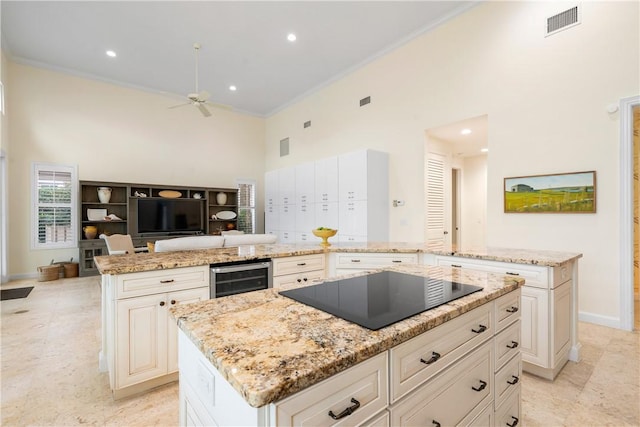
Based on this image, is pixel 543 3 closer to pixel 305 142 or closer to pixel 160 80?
pixel 305 142

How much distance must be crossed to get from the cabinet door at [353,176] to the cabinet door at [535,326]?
301 centimetres

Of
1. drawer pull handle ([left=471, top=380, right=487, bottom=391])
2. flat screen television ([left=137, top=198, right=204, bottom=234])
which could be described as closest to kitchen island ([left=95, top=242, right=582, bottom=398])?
drawer pull handle ([left=471, top=380, right=487, bottom=391])

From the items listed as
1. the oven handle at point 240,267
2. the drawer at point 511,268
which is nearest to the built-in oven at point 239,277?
the oven handle at point 240,267

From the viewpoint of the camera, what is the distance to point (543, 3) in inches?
141

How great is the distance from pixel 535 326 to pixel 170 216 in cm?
675

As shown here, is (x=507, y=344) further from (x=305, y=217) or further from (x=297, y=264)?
(x=305, y=217)

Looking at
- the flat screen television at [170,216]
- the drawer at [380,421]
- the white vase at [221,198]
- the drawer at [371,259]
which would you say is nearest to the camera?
the drawer at [380,421]

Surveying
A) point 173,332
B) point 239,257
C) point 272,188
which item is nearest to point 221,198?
point 272,188

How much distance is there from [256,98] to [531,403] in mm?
7426

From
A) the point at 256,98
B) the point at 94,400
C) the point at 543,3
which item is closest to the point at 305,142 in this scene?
the point at 256,98

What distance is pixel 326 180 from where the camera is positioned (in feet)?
18.5

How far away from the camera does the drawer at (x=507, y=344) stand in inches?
54.8

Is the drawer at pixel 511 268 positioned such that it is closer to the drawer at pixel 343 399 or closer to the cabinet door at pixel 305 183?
the drawer at pixel 343 399

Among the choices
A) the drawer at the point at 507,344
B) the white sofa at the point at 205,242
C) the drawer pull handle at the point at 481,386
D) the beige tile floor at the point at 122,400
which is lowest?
the beige tile floor at the point at 122,400
